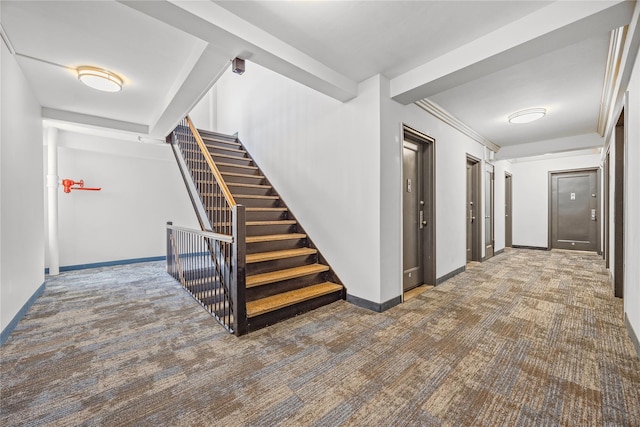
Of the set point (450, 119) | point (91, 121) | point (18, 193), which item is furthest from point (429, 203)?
point (91, 121)

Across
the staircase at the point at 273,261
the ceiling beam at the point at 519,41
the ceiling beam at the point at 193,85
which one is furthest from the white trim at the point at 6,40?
the ceiling beam at the point at 519,41

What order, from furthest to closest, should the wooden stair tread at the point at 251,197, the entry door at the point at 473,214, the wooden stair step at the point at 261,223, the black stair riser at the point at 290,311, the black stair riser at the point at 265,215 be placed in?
the entry door at the point at 473,214, the wooden stair tread at the point at 251,197, the black stair riser at the point at 265,215, the wooden stair step at the point at 261,223, the black stair riser at the point at 290,311

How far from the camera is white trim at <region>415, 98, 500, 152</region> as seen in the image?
3539mm

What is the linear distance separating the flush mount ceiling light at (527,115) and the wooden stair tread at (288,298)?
366 centimetres

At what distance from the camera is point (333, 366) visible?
185 cm

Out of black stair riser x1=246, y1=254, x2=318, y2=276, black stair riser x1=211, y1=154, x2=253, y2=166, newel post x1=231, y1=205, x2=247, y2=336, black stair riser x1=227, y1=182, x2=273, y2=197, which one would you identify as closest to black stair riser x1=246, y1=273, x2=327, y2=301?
black stair riser x1=246, y1=254, x2=318, y2=276

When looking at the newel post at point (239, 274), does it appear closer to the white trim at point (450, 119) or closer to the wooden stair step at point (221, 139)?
the white trim at point (450, 119)

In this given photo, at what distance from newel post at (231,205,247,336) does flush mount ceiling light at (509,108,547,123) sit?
4221 millimetres

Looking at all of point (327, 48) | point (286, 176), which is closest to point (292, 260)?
point (286, 176)

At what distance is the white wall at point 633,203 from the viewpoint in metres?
2.02

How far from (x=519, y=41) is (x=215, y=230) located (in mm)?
3361

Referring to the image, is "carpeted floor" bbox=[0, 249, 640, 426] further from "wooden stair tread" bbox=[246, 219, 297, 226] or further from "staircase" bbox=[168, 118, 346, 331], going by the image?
"wooden stair tread" bbox=[246, 219, 297, 226]

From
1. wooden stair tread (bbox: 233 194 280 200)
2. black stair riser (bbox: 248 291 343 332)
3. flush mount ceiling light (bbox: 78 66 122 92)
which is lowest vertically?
black stair riser (bbox: 248 291 343 332)

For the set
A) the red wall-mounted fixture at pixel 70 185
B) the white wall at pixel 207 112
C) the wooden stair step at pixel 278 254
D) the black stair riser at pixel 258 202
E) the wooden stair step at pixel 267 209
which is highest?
the white wall at pixel 207 112
